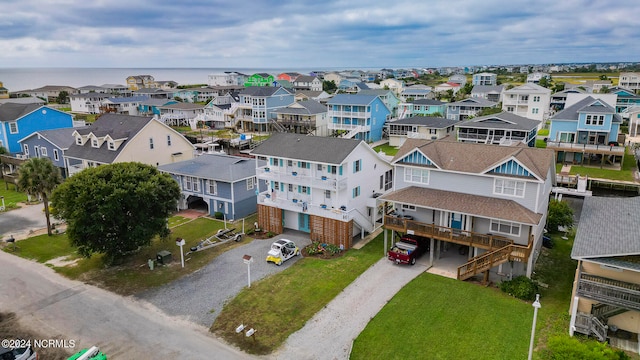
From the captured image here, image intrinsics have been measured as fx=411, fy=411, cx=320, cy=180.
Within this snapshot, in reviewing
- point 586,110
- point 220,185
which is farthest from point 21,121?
point 586,110

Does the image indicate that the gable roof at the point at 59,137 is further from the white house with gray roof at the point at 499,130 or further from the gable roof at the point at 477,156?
the white house with gray roof at the point at 499,130

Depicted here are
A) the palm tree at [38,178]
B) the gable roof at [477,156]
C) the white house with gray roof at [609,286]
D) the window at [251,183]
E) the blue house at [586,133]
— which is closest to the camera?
the white house with gray roof at [609,286]

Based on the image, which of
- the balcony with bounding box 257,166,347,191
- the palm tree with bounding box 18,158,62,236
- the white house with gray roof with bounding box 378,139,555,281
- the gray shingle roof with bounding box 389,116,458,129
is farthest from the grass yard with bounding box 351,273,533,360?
the gray shingle roof with bounding box 389,116,458,129

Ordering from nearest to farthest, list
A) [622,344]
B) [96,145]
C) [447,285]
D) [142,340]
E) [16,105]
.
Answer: [622,344] → [142,340] → [447,285] → [96,145] → [16,105]

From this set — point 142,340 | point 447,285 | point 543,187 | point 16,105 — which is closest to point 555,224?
point 543,187

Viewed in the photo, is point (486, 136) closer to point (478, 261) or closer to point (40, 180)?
point (478, 261)

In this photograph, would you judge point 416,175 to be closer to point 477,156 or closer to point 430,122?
point 477,156

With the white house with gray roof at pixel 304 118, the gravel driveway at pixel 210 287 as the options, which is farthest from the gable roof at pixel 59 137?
the white house with gray roof at pixel 304 118
